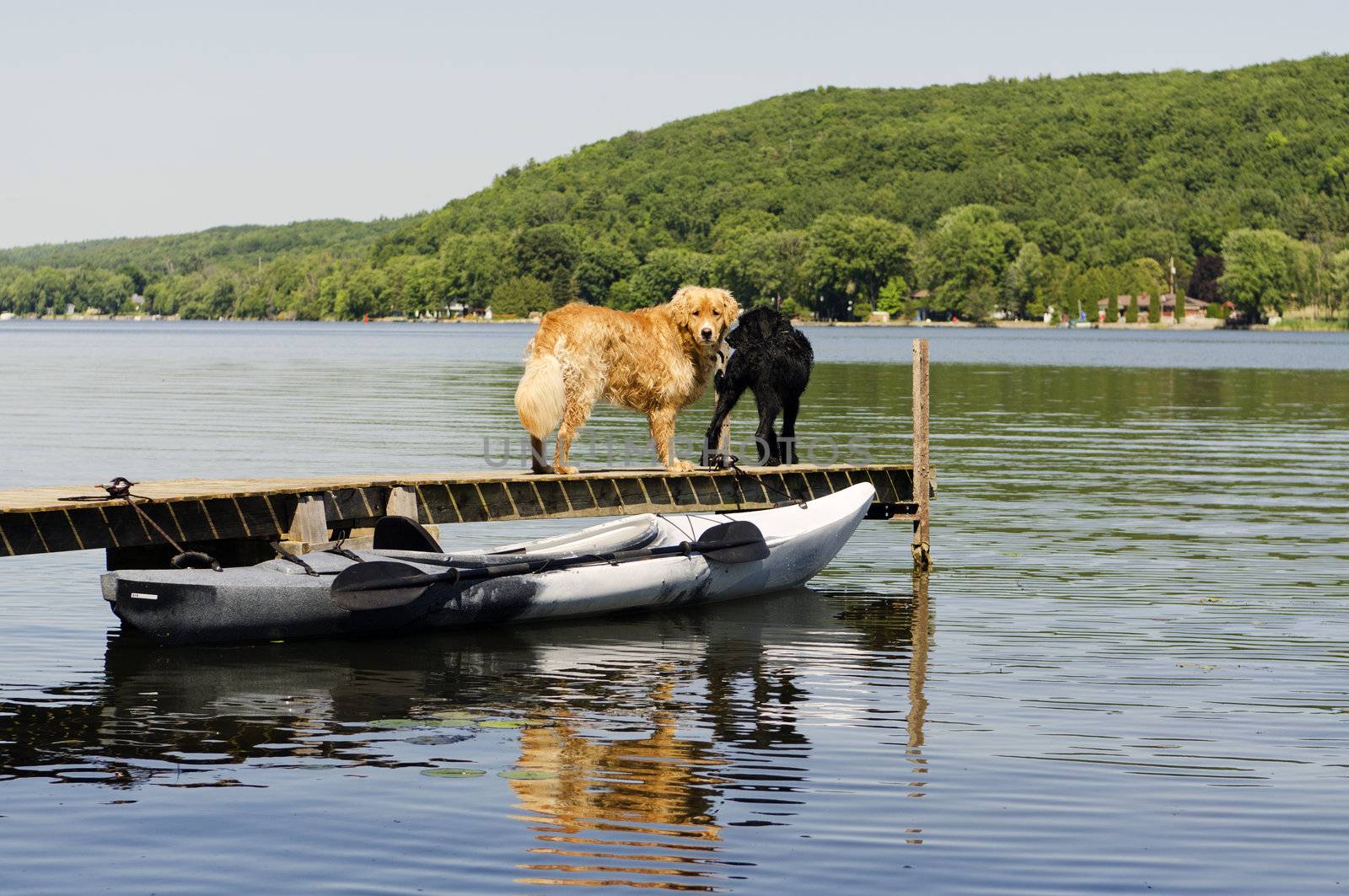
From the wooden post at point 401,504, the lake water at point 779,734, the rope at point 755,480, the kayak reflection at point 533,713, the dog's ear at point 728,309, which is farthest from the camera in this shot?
the rope at point 755,480

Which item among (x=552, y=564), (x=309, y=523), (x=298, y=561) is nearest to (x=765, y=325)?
(x=552, y=564)

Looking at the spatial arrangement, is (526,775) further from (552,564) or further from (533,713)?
(552,564)

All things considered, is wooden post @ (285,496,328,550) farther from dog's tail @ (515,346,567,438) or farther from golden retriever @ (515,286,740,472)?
dog's tail @ (515,346,567,438)

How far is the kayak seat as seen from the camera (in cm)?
1628

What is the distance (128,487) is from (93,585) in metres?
4.06

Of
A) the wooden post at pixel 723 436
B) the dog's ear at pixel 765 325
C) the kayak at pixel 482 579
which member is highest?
the dog's ear at pixel 765 325

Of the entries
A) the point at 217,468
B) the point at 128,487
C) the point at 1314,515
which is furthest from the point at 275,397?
the point at 128,487

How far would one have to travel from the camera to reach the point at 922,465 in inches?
850

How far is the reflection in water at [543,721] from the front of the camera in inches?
408

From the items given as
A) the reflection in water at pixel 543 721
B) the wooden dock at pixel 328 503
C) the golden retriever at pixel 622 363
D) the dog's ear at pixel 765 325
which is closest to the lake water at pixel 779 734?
the reflection in water at pixel 543 721

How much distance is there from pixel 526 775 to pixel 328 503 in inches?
250

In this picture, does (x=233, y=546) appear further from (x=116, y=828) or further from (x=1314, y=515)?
(x=1314, y=515)

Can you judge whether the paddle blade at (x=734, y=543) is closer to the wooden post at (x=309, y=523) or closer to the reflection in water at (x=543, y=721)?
the reflection in water at (x=543, y=721)

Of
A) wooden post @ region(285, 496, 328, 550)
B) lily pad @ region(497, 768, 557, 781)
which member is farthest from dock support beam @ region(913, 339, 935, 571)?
lily pad @ region(497, 768, 557, 781)
